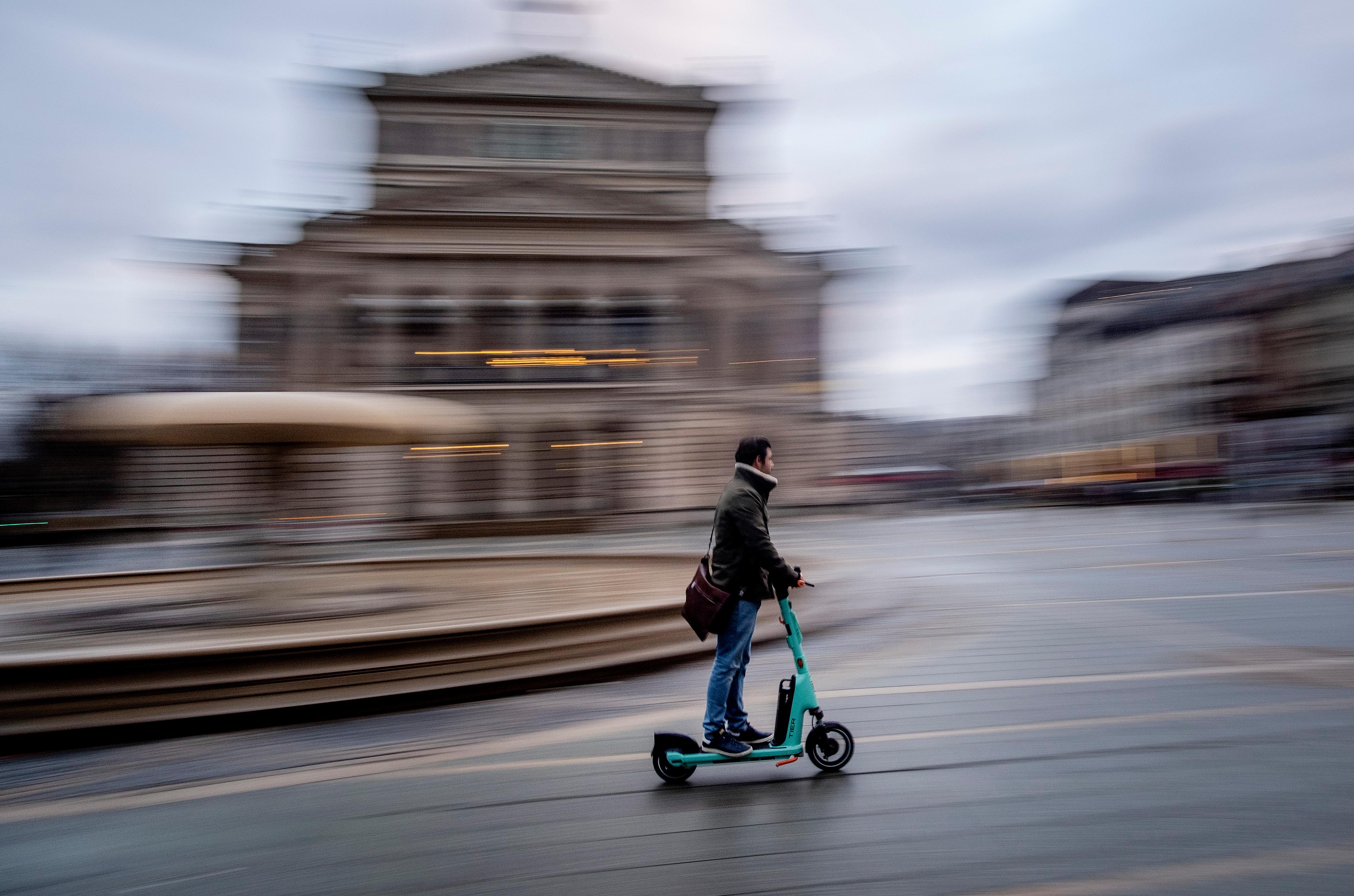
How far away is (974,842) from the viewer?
12.0 ft

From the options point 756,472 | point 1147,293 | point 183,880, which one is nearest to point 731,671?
point 756,472

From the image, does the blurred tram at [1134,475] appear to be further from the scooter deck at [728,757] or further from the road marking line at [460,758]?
the scooter deck at [728,757]

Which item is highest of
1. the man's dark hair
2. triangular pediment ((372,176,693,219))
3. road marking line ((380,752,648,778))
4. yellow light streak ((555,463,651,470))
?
triangular pediment ((372,176,693,219))

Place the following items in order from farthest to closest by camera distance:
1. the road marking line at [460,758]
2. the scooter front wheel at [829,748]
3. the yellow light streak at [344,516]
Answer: the yellow light streak at [344,516] < the scooter front wheel at [829,748] < the road marking line at [460,758]

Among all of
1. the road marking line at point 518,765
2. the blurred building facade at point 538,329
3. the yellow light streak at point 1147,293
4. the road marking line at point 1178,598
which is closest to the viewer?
the road marking line at point 518,765

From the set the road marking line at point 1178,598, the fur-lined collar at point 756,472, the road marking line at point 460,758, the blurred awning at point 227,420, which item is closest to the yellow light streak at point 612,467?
the blurred awning at point 227,420

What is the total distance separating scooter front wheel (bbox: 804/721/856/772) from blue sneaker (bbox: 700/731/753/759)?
1.02 ft

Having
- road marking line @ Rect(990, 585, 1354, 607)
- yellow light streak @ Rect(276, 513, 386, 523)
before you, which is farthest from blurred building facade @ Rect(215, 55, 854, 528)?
road marking line @ Rect(990, 585, 1354, 607)

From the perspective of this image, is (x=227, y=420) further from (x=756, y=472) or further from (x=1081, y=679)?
(x=1081, y=679)

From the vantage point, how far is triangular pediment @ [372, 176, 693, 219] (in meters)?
34.1

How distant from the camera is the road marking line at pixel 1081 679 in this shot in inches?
245

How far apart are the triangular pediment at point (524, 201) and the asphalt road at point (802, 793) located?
97.8ft

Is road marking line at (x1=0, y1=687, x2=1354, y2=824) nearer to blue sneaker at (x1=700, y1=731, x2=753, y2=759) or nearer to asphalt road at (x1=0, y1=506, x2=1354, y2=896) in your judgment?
asphalt road at (x1=0, y1=506, x2=1354, y2=896)

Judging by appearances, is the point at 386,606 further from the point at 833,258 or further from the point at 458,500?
the point at 833,258
